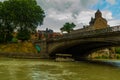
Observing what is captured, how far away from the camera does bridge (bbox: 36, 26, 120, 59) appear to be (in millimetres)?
41947

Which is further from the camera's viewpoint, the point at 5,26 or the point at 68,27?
the point at 68,27

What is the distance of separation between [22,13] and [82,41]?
27.1 m

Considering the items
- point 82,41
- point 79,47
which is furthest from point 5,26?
point 82,41

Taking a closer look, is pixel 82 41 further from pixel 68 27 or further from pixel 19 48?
pixel 68 27

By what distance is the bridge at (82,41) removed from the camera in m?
41.9

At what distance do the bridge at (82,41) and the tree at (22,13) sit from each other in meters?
6.84

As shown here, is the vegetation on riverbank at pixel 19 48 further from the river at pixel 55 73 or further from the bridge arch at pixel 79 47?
the river at pixel 55 73

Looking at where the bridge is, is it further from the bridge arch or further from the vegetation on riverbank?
the vegetation on riverbank

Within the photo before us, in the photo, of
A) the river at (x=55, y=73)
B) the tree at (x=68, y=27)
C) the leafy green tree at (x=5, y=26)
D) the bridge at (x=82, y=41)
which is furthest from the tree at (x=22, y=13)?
the tree at (x=68, y=27)

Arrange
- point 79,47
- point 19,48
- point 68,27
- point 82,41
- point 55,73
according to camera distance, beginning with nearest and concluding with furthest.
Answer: point 55,73
point 82,41
point 79,47
point 19,48
point 68,27

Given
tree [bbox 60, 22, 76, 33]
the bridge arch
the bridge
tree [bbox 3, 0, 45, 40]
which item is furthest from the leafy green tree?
tree [bbox 60, 22, 76, 33]

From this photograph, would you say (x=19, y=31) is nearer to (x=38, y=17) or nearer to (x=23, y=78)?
(x=38, y=17)

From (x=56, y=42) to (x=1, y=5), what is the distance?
2219cm

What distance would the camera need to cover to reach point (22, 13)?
72.3m
